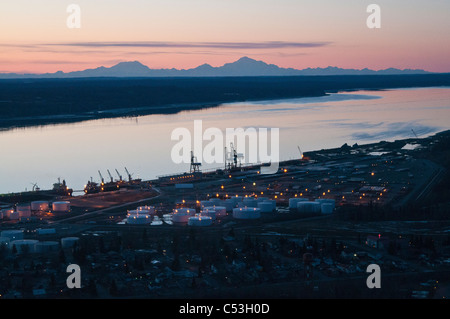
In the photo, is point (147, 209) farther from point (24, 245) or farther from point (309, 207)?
point (24, 245)

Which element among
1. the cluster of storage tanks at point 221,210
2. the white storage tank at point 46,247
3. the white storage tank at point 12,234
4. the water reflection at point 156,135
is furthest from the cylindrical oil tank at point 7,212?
the water reflection at point 156,135

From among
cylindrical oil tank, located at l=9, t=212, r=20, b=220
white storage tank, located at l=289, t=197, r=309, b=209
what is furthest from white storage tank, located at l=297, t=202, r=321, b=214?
cylindrical oil tank, located at l=9, t=212, r=20, b=220

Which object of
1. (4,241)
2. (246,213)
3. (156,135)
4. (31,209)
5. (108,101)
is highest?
(108,101)

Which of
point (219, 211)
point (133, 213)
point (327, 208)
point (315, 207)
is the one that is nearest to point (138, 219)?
point (133, 213)

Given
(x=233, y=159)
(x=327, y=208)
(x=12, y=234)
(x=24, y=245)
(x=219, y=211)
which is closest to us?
(x=24, y=245)

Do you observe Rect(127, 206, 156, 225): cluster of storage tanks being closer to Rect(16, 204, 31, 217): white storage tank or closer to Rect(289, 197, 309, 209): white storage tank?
Rect(16, 204, 31, 217): white storage tank

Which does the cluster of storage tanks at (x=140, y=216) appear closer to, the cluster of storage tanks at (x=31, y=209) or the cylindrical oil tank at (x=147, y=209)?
the cylindrical oil tank at (x=147, y=209)
